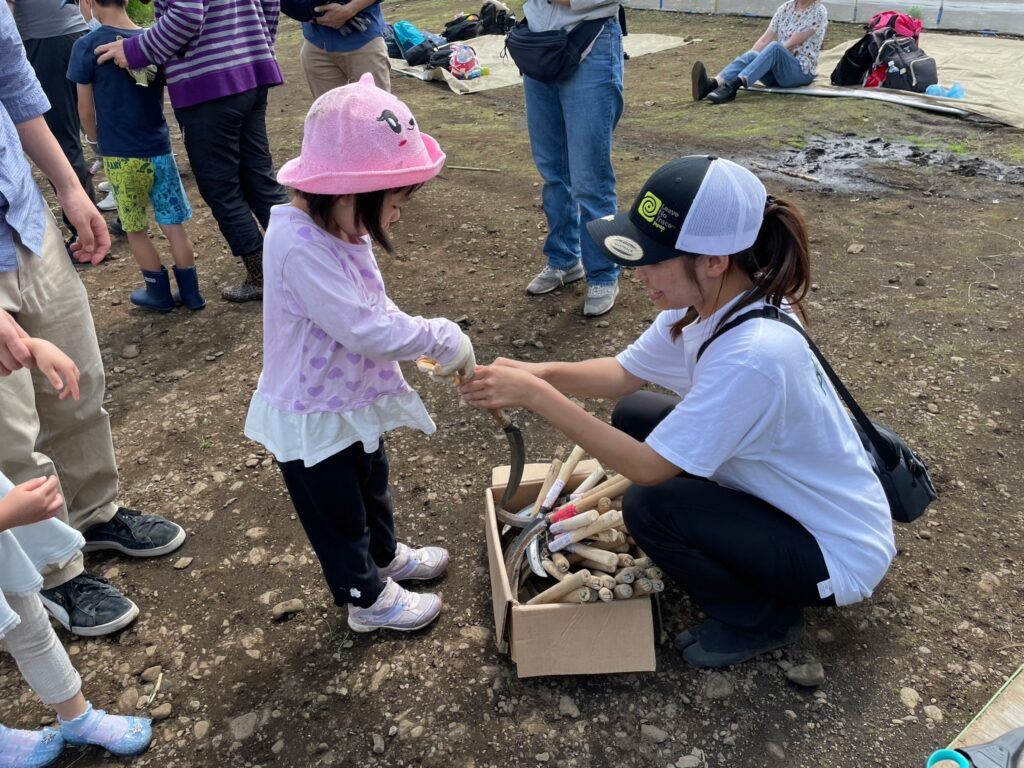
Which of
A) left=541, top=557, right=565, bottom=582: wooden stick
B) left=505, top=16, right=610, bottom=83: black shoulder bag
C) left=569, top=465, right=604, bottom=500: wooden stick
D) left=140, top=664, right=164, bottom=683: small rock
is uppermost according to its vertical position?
left=505, top=16, right=610, bottom=83: black shoulder bag

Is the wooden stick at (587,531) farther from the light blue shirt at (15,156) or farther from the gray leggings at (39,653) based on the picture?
the light blue shirt at (15,156)

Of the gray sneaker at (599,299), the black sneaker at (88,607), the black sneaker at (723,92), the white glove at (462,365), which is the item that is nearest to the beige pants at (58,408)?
the black sneaker at (88,607)

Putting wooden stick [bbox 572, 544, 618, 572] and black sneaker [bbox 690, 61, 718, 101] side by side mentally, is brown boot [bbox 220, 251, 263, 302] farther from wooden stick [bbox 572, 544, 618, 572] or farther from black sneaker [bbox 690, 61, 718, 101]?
black sneaker [bbox 690, 61, 718, 101]

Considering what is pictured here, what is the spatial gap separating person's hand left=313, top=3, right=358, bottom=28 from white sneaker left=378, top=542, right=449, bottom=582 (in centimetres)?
363

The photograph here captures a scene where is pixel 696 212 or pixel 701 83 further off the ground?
pixel 696 212

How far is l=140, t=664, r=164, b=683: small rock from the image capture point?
245 centimetres

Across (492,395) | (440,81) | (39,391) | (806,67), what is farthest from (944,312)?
(440,81)

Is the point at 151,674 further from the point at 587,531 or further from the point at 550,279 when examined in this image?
the point at 550,279

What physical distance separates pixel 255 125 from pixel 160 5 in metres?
0.74

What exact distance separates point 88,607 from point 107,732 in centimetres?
55

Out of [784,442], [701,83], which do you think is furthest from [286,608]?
[701,83]

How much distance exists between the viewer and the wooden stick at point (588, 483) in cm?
272

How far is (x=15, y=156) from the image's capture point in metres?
2.28

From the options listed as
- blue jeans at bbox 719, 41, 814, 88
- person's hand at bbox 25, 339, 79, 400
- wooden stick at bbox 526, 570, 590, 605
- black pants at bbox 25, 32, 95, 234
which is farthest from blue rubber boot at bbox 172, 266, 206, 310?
blue jeans at bbox 719, 41, 814, 88
